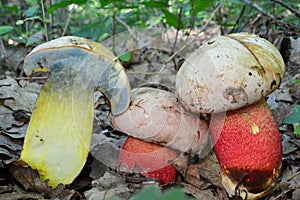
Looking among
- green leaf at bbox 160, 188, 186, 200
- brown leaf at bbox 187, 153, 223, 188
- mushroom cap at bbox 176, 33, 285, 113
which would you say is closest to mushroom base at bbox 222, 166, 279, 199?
brown leaf at bbox 187, 153, 223, 188

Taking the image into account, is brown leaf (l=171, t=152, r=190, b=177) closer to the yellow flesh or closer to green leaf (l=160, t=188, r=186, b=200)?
the yellow flesh

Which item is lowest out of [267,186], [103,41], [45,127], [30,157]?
[103,41]

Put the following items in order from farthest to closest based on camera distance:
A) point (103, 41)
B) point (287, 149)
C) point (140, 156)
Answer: point (103, 41)
point (287, 149)
point (140, 156)

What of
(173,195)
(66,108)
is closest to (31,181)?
(66,108)

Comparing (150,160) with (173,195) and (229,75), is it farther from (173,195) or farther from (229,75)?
(173,195)

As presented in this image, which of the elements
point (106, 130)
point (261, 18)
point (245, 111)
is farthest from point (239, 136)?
point (261, 18)

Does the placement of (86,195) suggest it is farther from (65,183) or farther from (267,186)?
(267,186)
